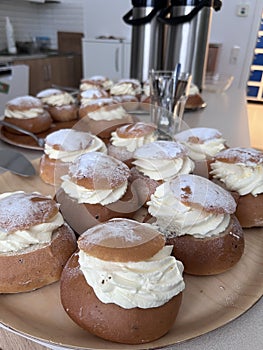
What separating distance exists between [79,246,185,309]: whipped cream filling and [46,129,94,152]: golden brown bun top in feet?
1.51

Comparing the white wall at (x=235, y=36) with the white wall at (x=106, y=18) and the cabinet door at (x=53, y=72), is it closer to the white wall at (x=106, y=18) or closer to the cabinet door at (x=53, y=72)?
the white wall at (x=106, y=18)

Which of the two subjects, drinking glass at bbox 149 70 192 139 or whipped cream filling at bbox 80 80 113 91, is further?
whipped cream filling at bbox 80 80 113 91

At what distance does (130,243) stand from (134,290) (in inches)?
2.7

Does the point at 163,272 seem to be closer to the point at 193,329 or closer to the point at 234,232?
the point at 193,329

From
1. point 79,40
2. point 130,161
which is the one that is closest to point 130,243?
point 130,161

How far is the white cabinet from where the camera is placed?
2873 mm

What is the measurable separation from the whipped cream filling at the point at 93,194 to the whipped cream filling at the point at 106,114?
0.56 meters

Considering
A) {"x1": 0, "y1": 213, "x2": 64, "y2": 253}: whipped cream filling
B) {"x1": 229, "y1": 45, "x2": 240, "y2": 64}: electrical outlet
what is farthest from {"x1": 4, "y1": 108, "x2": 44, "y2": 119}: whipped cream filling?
{"x1": 229, "y1": 45, "x2": 240, "y2": 64}: electrical outlet

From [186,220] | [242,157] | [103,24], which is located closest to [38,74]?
[103,24]

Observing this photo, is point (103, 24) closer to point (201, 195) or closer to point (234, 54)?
point (234, 54)

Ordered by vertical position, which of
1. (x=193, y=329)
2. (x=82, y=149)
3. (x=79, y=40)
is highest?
(x=79, y=40)

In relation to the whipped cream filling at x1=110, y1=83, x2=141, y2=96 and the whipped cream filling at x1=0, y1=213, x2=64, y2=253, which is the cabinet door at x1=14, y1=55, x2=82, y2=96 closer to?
the whipped cream filling at x1=110, y1=83, x2=141, y2=96

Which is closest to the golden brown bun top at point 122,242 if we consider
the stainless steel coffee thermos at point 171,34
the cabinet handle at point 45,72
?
the stainless steel coffee thermos at point 171,34

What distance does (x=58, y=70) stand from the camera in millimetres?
3139
